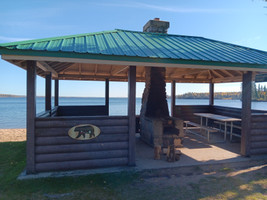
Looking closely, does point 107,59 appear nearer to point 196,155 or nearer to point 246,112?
point 196,155

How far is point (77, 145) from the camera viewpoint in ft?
15.1

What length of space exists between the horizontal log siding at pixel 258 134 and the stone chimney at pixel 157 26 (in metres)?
5.24

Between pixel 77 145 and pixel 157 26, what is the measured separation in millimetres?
6424

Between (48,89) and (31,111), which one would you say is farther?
(48,89)

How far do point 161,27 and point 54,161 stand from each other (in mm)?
7056

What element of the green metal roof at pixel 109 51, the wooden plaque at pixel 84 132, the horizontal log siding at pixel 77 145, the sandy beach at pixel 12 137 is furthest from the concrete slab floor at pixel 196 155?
the sandy beach at pixel 12 137

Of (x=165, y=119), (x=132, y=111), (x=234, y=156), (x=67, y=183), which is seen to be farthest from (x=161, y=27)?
(x=67, y=183)

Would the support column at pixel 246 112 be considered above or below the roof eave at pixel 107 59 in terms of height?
below

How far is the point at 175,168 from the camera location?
4.85 metres

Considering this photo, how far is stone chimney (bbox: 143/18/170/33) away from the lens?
8484 mm

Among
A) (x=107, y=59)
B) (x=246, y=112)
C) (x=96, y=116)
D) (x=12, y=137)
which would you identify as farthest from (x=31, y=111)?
(x=12, y=137)

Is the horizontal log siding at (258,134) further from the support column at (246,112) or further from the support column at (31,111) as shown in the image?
the support column at (31,111)

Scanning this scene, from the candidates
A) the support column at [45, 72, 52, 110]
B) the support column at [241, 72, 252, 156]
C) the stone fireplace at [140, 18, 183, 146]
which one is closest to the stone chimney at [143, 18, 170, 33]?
the stone fireplace at [140, 18, 183, 146]

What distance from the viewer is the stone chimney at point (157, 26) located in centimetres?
848
